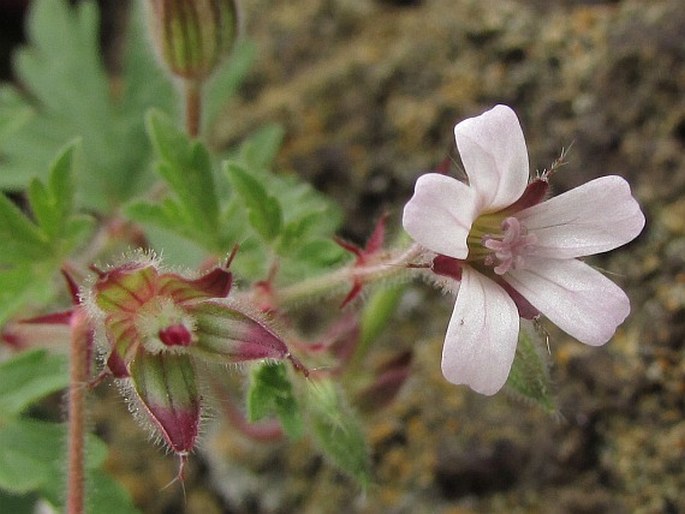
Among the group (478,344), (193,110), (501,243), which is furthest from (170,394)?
(193,110)

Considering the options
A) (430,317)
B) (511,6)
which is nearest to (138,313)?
(430,317)

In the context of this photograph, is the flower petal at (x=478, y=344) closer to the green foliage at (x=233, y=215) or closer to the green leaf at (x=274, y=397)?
the green leaf at (x=274, y=397)

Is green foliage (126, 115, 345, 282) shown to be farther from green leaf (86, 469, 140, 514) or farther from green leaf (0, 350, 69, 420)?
green leaf (86, 469, 140, 514)

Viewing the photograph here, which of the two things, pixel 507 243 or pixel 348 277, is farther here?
pixel 348 277

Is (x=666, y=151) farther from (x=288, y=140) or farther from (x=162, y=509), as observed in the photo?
(x=162, y=509)

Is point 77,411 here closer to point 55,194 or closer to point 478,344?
point 55,194

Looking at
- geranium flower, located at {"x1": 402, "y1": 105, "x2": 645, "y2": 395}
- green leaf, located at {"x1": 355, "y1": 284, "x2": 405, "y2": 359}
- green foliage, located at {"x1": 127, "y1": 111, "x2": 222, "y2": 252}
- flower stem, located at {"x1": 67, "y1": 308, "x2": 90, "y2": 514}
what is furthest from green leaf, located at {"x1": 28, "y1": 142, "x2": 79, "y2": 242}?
geranium flower, located at {"x1": 402, "y1": 105, "x2": 645, "y2": 395}
